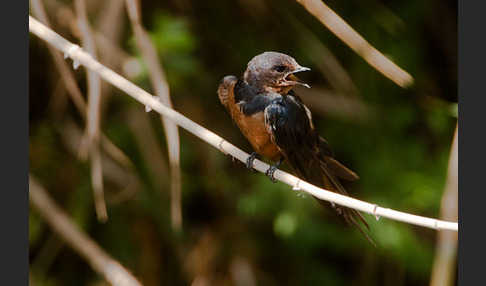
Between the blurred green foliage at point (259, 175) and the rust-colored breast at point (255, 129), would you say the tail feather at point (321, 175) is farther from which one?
the blurred green foliage at point (259, 175)

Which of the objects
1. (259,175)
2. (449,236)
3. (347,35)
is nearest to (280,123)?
(347,35)

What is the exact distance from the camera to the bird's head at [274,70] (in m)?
1.30

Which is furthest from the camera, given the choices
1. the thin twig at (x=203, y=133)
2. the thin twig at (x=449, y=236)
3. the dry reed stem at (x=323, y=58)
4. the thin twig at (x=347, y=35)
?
the dry reed stem at (x=323, y=58)

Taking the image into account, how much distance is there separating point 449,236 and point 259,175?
28.7 inches

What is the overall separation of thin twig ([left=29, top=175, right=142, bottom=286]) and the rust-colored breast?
0.55m

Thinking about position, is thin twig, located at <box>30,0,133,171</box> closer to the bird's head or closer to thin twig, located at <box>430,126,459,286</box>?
the bird's head

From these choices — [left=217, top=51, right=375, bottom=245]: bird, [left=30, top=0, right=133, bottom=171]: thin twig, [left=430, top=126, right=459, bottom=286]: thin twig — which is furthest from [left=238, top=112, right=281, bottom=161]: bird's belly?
[left=30, top=0, right=133, bottom=171]: thin twig

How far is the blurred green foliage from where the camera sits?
1.58m

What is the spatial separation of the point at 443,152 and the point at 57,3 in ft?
4.20

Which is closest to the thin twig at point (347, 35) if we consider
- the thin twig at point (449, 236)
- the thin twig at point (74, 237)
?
the thin twig at point (449, 236)

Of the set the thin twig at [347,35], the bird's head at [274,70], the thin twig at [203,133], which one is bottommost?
the thin twig at [203,133]

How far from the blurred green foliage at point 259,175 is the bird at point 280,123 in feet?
0.51

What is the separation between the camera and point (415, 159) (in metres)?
1.82

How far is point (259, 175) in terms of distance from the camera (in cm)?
195
